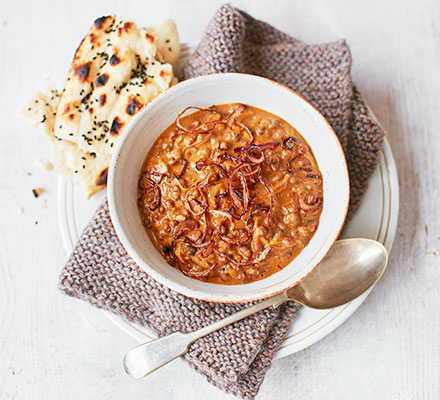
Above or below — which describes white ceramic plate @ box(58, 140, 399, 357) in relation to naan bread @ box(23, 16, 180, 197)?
below

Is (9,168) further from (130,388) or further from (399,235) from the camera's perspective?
(399,235)

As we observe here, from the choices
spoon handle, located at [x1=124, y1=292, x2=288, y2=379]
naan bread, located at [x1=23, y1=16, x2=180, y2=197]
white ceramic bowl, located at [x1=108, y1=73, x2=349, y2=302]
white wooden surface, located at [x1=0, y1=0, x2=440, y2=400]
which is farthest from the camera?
white wooden surface, located at [x1=0, y1=0, x2=440, y2=400]

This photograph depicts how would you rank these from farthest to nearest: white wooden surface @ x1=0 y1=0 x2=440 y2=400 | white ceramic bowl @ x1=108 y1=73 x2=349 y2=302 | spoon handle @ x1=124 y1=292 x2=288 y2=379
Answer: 1. white wooden surface @ x1=0 y1=0 x2=440 y2=400
2. spoon handle @ x1=124 y1=292 x2=288 y2=379
3. white ceramic bowl @ x1=108 y1=73 x2=349 y2=302

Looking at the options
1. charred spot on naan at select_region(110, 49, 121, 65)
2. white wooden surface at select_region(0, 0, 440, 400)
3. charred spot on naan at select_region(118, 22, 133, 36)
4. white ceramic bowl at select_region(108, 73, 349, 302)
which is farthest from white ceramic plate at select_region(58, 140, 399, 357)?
charred spot on naan at select_region(118, 22, 133, 36)

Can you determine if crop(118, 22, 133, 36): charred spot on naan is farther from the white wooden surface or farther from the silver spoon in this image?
the silver spoon

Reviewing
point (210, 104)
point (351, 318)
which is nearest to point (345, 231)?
point (351, 318)

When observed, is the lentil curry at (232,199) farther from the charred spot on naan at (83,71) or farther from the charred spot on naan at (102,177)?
the charred spot on naan at (83,71)

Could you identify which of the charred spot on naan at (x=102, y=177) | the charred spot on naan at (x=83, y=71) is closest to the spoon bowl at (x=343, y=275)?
the charred spot on naan at (x=102, y=177)
